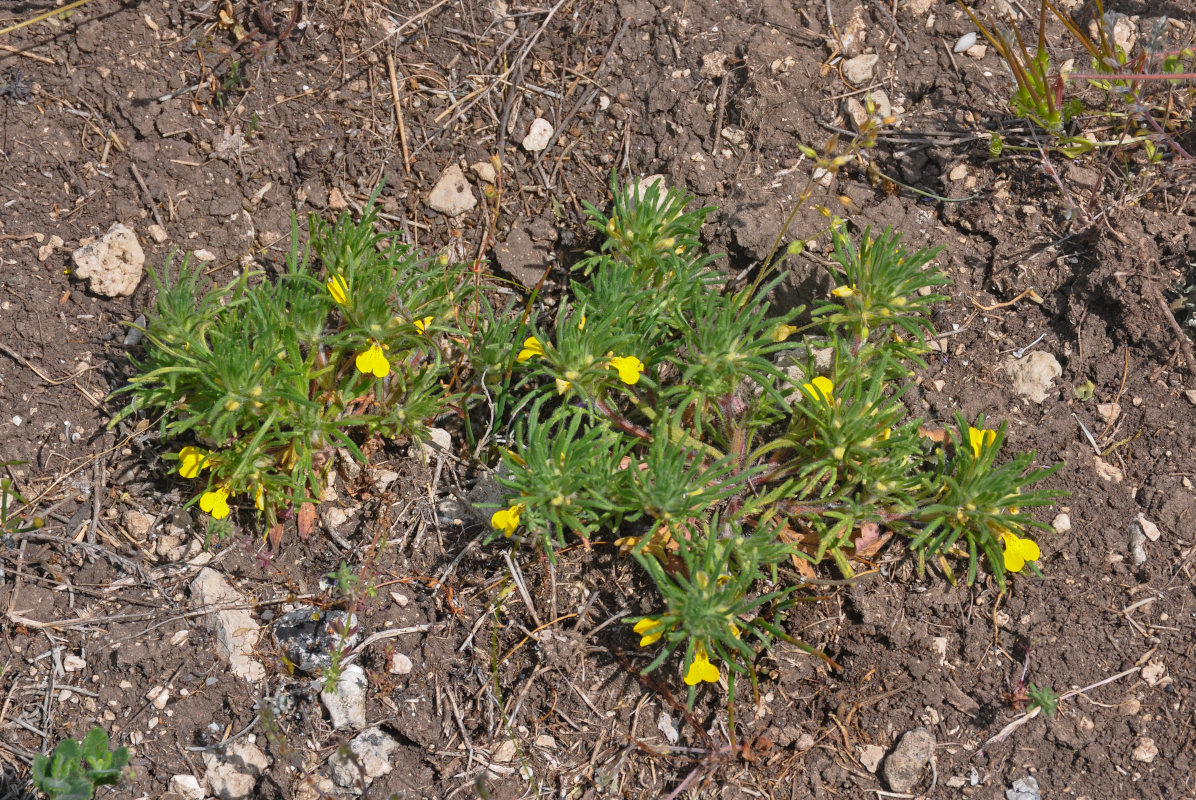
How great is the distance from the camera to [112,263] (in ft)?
10.8

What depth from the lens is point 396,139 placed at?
3627 mm

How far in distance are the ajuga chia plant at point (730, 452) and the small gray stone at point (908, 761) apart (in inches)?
21.2

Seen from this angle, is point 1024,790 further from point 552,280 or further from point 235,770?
point 235,770

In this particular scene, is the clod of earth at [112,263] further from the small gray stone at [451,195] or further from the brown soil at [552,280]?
the small gray stone at [451,195]

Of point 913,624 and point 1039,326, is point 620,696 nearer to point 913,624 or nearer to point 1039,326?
point 913,624

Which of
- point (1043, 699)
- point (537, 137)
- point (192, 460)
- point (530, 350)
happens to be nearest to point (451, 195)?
point (537, 137)

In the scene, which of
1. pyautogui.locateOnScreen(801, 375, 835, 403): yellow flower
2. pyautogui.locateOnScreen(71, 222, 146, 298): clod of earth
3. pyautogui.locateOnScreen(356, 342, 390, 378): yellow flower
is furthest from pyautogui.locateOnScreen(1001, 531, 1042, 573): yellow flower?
pyautogui.locateOnScreen(71, 222, 146, 298): clod of earth

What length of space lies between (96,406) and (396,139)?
1.59 meters

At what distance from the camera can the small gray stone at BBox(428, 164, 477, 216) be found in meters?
3.59

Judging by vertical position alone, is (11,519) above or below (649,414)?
below

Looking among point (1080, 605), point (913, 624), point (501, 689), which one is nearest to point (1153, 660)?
point (1080, 605)

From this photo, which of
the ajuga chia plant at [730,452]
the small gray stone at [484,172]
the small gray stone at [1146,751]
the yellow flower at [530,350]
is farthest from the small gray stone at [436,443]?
the small gray stone at [1146,751]

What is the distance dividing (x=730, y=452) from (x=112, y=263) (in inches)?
97.0

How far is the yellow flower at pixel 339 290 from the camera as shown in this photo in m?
2.94
